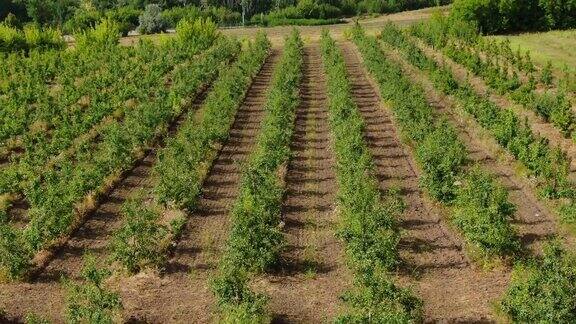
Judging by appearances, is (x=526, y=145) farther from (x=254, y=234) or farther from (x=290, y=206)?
(x=254, y=234)

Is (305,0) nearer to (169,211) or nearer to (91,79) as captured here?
(91,79)

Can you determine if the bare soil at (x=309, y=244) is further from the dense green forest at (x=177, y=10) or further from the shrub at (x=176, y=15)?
the shrub at (x=176, y=15)

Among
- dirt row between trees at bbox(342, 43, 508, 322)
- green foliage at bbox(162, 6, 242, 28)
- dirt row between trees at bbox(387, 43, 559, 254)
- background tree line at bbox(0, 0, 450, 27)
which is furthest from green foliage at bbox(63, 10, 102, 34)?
dirt row between trees at bbox(342, 43, 508, 322)

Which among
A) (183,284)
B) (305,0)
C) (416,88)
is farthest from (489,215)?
(305,0)

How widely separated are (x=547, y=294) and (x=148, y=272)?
9153 millimetres

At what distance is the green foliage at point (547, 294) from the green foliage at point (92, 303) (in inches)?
315

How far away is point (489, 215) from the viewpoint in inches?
612

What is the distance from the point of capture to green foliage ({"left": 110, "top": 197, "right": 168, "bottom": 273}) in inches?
606

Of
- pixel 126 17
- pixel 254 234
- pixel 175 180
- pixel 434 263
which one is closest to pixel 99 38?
pixel 126 17

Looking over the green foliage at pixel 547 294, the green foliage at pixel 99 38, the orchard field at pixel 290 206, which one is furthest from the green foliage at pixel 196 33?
the green foliage at pixel 547 294

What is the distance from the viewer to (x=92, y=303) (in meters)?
13.0

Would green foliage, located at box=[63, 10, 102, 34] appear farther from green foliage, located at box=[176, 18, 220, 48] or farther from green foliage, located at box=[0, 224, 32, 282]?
green foliage, located at box=[0, 224, 32, 282]

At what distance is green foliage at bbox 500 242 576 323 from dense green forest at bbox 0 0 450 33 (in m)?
60.8

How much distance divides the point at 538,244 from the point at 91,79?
27.2 metres
